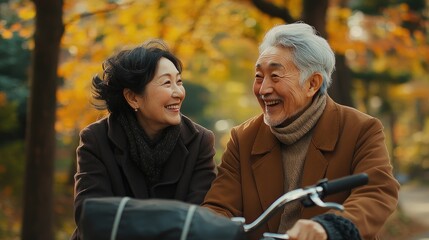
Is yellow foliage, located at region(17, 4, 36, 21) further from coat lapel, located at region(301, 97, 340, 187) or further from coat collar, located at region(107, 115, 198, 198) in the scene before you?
coat lapel, located at region(301, 97, 340, 187)

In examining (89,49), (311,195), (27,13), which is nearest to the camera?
(311,195)

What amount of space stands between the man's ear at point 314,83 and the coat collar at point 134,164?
0.70 metres

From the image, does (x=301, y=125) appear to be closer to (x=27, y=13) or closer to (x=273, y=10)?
(x=273, y=10)

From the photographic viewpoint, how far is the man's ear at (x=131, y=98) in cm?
418

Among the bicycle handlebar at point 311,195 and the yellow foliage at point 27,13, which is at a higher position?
the bicycle handlebar at point 311,195

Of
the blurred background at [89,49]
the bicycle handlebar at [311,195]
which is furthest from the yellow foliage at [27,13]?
the bicycle handlebar at [311,195]

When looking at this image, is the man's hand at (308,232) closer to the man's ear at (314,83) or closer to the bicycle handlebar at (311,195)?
the bicycle handlebar at (311,195)

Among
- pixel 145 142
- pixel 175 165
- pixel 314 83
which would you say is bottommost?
pixel 175 165

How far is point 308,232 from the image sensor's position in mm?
3010

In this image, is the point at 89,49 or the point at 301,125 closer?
the point at 301,125

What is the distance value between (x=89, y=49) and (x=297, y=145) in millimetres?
9120

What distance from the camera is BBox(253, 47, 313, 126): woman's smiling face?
3.68 metres

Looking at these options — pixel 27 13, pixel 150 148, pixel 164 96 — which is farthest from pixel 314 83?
pixel 27 13

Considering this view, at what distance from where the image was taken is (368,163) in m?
3.57
